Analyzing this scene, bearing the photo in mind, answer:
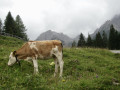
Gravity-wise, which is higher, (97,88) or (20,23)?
(20,23)

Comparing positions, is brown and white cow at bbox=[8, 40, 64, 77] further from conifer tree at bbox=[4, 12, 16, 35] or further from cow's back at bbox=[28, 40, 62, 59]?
conifer tree at bbox=[4, 12, 16, 35]

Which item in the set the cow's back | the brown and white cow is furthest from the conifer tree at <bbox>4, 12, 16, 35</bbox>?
the cow's back

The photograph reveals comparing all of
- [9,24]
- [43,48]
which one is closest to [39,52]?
[43,48]

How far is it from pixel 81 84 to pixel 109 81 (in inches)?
56.4

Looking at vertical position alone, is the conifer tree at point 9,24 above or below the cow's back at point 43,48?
above

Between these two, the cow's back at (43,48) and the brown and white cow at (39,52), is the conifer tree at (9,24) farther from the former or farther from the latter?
the cow's back at (43,48)

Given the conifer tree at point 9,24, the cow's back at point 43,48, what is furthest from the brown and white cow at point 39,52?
the conifer tree at point 9,24

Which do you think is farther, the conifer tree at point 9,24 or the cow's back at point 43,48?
the conifer tree at point 9,24

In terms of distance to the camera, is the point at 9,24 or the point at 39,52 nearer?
the point at 39,52

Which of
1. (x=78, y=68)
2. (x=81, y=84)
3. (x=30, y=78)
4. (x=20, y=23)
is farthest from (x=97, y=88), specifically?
(x=20, y=23)

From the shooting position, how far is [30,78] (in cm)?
566

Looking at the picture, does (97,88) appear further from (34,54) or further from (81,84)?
(34,54)

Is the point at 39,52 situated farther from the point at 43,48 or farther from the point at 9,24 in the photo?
the point at 9,24

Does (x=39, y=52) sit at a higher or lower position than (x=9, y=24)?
lower
